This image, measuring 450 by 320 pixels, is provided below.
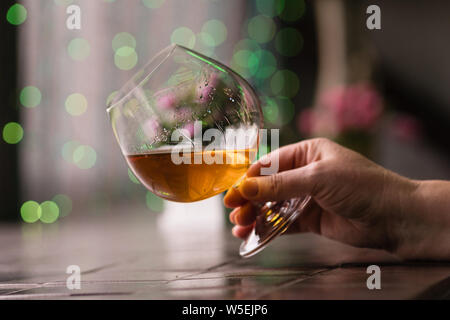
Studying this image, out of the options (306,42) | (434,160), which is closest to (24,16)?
(306,42)

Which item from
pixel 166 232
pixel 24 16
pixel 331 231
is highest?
pixel 24 16

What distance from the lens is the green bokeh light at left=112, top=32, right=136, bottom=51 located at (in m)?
2.81

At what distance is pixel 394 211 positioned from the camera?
3.15 ft

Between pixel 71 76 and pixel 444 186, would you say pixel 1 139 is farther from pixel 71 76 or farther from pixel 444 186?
pixel 444 186

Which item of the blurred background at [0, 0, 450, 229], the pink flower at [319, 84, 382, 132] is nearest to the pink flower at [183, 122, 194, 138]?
the blurred background at [0, 0, 450, 229]

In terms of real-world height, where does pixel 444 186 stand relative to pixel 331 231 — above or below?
Answer: above

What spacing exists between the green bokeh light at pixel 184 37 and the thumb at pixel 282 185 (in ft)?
7.34

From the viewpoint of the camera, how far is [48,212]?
2.56m

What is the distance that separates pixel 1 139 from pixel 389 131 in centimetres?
198

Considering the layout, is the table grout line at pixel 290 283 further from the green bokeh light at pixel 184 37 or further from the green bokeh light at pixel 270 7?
the green bokeh light at pixel 270 7

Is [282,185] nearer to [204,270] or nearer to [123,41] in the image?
[204,270]

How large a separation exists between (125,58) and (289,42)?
3.64 ft

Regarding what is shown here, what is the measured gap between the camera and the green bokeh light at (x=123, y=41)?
281cm
